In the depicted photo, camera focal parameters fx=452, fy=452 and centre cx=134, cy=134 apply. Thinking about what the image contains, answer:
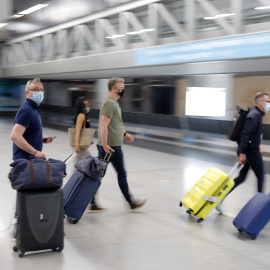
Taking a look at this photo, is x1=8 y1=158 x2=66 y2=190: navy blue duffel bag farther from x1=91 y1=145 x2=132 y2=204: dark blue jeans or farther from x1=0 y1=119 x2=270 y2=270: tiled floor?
x1=91 y1=145 x2=132 y2=204: dark blue jeans

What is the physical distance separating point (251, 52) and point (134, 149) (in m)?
5.23

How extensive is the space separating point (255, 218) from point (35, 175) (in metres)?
2.38

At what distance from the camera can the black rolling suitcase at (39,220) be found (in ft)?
13.7

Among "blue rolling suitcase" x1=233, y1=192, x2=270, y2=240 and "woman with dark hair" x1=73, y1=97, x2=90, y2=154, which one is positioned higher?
"woman with dark hair" x1=73, y1=97, x2=90, y2=154

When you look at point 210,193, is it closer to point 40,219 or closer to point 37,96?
point 40,219

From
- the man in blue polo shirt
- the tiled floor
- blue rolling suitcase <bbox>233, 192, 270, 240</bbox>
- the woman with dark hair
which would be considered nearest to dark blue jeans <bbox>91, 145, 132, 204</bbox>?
the tiled floor

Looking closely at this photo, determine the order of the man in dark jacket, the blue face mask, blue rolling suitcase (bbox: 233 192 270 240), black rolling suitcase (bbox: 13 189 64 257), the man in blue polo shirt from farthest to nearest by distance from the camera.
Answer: the man in dark jacket < blue rolling suitcase (bbox: 233 192 270 240) < the blue face mask < the man in blue polo shirt < black rolling suitcase (bbox: 13 189 64 257)

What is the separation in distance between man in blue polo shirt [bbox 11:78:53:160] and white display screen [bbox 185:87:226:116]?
416 inches

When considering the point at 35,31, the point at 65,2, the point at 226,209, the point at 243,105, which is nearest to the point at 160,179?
the point at 226,209

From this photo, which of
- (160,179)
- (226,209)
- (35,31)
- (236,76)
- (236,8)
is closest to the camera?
(226,209)

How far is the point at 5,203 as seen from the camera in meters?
6.35

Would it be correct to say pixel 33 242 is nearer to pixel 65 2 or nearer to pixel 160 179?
pixel 160 179

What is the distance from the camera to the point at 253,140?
5730mm

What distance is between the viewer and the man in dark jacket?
568 centimetres
